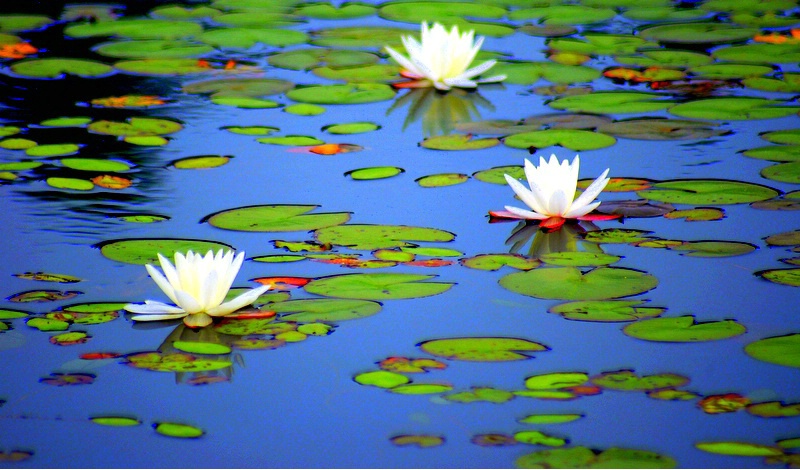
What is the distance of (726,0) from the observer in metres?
6.49

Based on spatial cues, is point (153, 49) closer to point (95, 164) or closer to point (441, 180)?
point (95, 164)

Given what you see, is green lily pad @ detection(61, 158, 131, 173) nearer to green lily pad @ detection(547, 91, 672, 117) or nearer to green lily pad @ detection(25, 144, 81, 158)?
green lily pad @ detection(25, 144, 81, 158)

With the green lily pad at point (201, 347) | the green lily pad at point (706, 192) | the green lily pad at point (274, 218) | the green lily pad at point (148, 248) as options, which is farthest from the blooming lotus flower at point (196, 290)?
the green lily pad at point (706, 192)

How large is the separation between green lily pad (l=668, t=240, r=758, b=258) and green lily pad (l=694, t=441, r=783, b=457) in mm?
1021

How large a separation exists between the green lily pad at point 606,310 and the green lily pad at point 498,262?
0.28 metres

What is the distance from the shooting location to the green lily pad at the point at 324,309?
8.81 feet

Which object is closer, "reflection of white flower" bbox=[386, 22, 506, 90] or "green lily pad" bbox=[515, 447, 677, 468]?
"green lily pad" bbox=[515, 447, 677, 468]

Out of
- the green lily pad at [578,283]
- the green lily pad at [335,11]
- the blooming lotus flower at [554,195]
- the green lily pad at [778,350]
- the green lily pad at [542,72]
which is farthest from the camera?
the green lily pad at [335,11]

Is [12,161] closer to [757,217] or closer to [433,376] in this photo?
[433,376]

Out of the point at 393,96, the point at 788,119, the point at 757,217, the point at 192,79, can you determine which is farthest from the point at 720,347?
the point at 192,79

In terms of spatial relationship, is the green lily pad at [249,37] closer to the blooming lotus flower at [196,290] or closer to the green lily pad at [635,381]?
the blooming lotus flower at [196,290]

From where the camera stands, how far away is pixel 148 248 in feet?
10.3

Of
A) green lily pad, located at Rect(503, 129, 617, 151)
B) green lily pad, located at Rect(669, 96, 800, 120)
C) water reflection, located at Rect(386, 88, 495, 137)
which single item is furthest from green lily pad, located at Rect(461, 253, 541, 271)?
green lily pad, located at Rect(669, 96, 800, 120)

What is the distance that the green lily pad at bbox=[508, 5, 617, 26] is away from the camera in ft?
19.9
